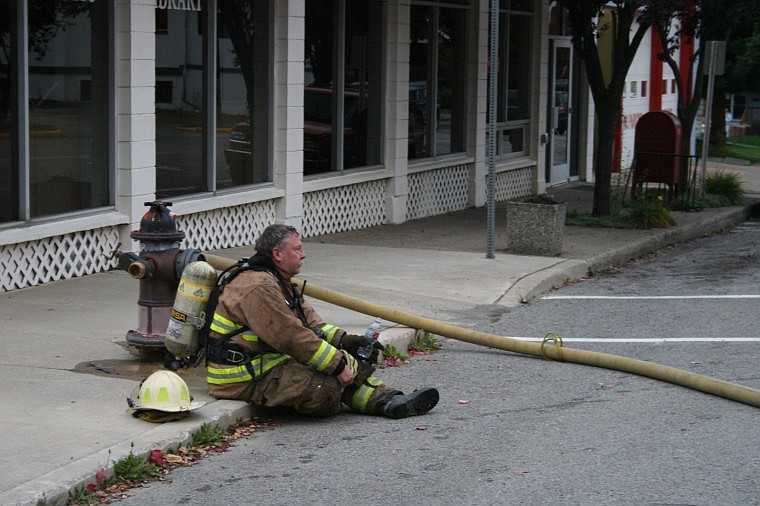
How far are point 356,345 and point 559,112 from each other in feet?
55.0

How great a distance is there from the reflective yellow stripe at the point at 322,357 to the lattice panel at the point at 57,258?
169 inches

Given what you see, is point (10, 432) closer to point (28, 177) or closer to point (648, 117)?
point (28, 177)

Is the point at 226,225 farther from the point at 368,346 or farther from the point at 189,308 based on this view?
the point at 368,346

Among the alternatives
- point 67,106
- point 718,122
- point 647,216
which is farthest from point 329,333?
point 718,122

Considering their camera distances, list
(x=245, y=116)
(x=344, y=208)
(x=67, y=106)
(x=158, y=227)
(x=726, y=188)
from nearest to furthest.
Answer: (x=158, y=227) → (x=67, y=106) → (x=245, y=116) → (x=344, y=208) → (x=726, y=188)

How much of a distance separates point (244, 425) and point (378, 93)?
10026 millimetres

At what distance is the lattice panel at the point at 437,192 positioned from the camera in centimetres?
1770

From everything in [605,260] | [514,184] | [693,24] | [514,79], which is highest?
[693,24]

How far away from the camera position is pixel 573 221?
58.1ft

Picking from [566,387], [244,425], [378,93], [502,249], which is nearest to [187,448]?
[244,425]

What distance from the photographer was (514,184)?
21.2 meters

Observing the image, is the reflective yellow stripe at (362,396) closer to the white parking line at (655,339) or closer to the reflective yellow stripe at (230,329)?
the reflective yellow stripe at (230,329)

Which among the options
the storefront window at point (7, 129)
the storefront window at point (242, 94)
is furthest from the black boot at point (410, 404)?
the storefront window at point (242, 94)

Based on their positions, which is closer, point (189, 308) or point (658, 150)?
point (189, 308)
